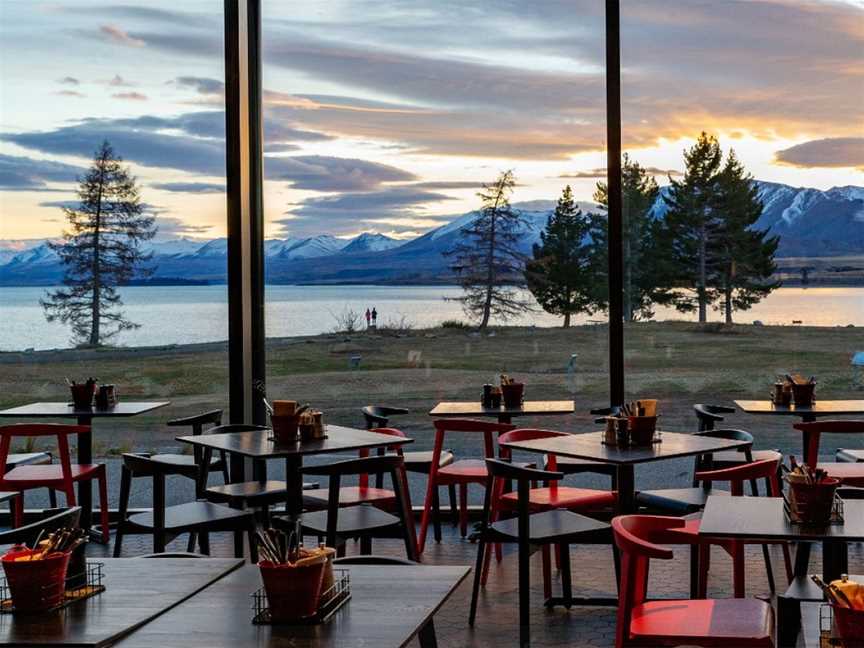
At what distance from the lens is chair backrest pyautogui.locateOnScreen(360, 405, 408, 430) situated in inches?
300

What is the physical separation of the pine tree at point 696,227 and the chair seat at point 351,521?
10.0ft

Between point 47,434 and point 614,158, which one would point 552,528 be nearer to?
point 47,434

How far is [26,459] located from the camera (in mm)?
7586

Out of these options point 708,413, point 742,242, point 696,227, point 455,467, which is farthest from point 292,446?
point 742,242

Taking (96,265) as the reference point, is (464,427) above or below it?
below

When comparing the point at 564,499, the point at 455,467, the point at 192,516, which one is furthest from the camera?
the point at 455,467

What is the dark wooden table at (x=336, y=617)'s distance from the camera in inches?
104

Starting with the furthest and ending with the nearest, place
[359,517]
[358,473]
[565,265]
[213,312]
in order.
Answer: [213,312] → [565,265] → [359,517] → [358,473]

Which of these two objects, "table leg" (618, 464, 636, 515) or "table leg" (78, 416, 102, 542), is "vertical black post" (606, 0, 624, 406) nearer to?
"table leg" (618, 464, 636, 515)

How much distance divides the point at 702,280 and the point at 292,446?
3.28 metres

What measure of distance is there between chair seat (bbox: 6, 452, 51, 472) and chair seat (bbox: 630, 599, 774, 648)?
4.76m

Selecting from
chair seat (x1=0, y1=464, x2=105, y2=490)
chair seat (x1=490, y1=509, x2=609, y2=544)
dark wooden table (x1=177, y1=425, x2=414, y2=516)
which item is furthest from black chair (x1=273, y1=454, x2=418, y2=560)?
chair seat (x1=0, y1=464, x2=105, y2=490)

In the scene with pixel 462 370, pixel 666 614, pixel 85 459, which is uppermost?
pixel 462 370

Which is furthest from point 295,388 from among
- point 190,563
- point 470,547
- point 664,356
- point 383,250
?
point 190,563
